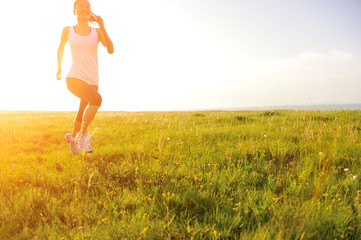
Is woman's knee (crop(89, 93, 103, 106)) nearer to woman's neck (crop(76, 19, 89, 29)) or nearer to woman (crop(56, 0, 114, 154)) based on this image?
woman (crop(56, 0, 114, 154))

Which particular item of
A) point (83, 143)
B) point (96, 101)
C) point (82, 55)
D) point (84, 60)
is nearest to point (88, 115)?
A: point (96, 101)

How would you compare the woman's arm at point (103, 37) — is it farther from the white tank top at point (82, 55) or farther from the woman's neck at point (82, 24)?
the woman's neck at point (82, 24)

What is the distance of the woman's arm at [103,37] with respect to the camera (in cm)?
471

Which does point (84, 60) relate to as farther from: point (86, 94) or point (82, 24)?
point (82, 24)

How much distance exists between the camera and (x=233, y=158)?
3777 millimetres

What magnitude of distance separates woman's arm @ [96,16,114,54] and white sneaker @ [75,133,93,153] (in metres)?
2.08

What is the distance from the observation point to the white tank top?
4.49 meters

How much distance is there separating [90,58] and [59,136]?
11.4 feet

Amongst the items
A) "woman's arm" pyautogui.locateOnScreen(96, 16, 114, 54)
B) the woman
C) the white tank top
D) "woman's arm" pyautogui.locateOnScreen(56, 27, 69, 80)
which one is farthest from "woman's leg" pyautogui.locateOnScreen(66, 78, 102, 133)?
"woman's arm" pyautogui.locateOnScreen(96, 16, 114, 54)

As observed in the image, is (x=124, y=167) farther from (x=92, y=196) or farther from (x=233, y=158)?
(x=233, y=158)

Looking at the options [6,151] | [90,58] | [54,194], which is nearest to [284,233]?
[54,194]

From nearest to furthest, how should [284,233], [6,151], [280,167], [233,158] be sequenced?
[284,233] → [280,167] → [233,158] → [6,151]

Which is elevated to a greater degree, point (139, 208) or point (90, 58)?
point (90, 58)

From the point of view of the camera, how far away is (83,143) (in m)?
4.56
